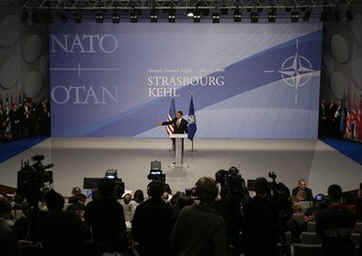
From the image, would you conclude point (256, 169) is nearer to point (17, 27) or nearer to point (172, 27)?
point (172, 27)

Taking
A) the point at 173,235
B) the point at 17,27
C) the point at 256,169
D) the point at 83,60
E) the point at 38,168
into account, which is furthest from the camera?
the point at 83,60

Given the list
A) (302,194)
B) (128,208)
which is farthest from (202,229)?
(302,194)

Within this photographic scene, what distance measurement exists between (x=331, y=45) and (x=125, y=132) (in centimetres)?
718

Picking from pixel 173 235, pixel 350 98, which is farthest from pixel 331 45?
pixel 173 235

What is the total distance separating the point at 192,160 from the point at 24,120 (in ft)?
18.2

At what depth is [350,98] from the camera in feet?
55.8

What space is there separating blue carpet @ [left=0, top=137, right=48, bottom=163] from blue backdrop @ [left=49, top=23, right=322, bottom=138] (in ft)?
4.37

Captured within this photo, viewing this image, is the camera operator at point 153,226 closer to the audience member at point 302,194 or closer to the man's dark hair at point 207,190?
the man's dark hair at point 207,190

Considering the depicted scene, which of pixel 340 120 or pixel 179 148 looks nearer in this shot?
pixel 179 148

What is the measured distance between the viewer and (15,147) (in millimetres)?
15898

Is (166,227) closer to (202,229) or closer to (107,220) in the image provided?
(107,220)

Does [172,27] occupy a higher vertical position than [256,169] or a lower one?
higher

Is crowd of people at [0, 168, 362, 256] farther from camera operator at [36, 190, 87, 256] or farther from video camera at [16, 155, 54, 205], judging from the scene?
video camera at [16, 155, 54, 205]

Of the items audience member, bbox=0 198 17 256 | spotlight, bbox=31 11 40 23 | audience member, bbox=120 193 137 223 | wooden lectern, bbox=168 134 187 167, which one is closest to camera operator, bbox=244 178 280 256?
audience member, bbox=0 198 17 256
